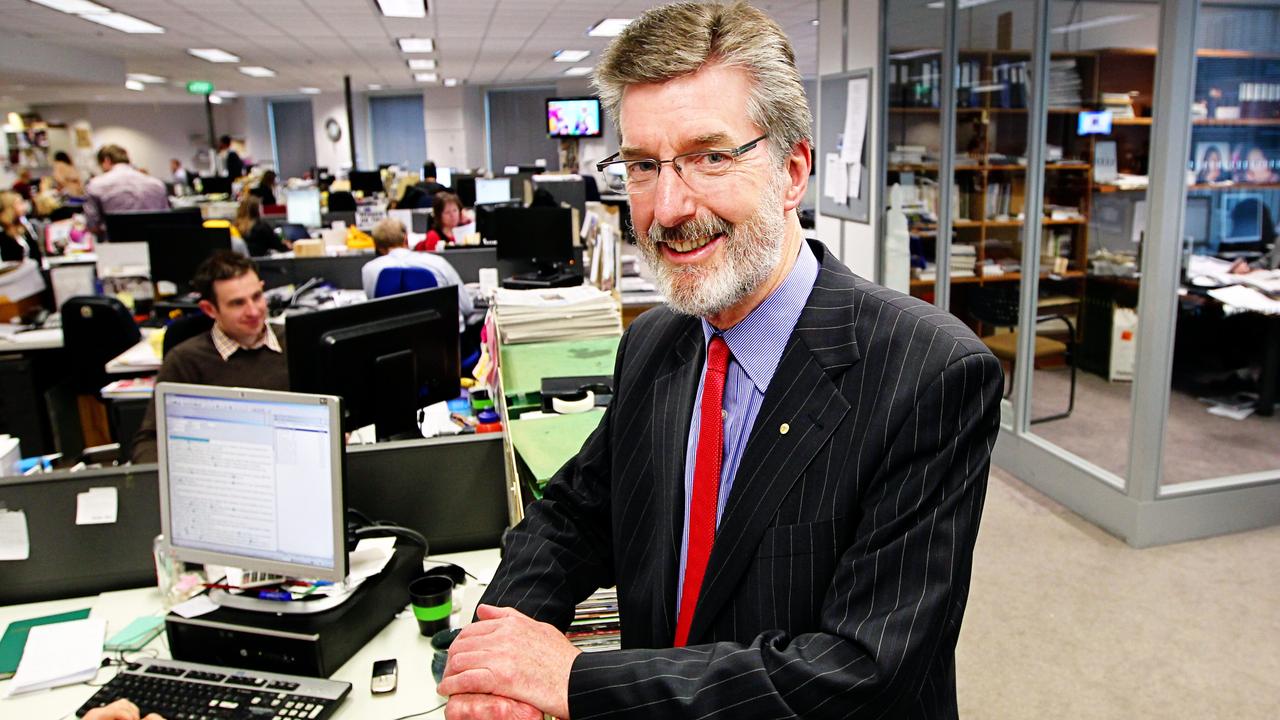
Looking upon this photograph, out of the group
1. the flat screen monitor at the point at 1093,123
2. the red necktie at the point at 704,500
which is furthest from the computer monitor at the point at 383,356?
the flat screen monitor at the point at 1093,123

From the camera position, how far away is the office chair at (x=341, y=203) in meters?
8.92

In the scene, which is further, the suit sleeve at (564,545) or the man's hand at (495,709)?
the suit sleeve at (564,545)

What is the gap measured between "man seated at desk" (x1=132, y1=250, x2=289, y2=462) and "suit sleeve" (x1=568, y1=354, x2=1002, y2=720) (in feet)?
8.32

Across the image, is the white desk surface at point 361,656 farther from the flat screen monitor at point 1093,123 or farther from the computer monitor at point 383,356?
the flat screen monitor at point 1093,123

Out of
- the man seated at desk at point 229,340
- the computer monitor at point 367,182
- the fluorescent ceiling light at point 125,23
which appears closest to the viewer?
the man seated at desk at point 229,340

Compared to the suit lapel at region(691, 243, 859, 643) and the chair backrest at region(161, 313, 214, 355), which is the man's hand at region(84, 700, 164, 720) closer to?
the suit lapel at region(691, 243, 859, 643)

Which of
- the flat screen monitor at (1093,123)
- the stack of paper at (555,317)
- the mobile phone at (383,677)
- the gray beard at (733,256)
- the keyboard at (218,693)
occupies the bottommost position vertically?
the mobile phone at (383,677)

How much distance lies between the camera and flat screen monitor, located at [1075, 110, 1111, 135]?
394 cm

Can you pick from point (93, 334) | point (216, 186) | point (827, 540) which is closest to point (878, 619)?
point (827, 540)

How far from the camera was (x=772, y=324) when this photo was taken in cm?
111

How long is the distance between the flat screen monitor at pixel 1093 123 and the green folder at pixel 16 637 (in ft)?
13.8

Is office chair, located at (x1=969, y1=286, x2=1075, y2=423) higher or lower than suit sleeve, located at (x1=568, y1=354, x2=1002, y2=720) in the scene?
lower

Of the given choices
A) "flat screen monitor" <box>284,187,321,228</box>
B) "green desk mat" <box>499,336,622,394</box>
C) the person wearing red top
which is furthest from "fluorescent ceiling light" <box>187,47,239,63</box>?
"green desk mat" <box>499,336,622,394</box>

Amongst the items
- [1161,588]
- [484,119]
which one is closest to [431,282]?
[1161,588]
